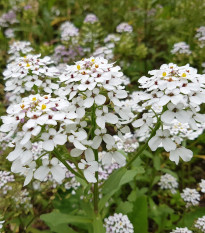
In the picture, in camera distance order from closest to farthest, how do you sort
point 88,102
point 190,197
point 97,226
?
point 88,102
point 97,226
point 190,197

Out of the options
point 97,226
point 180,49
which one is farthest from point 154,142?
point 180,49

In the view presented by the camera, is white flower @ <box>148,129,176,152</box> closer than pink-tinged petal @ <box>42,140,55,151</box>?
No

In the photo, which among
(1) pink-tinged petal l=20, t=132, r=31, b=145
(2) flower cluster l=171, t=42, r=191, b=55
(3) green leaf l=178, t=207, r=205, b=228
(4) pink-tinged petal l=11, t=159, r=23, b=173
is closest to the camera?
(1) pink-tinged petal l=20, t=132, r=31, b=145

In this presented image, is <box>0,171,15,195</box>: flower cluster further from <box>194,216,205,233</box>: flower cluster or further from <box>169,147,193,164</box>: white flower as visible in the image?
<box>194,216,205,233</box>: flower cluster

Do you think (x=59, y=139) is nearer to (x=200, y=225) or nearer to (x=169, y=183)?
(x=200, y=225)

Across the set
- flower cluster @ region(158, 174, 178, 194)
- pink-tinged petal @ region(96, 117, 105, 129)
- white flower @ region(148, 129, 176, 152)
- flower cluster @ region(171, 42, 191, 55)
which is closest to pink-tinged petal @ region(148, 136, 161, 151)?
white flower @ region(148, 129, 176, 152)

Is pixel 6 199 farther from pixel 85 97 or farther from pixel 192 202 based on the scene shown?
pixel 192 202
